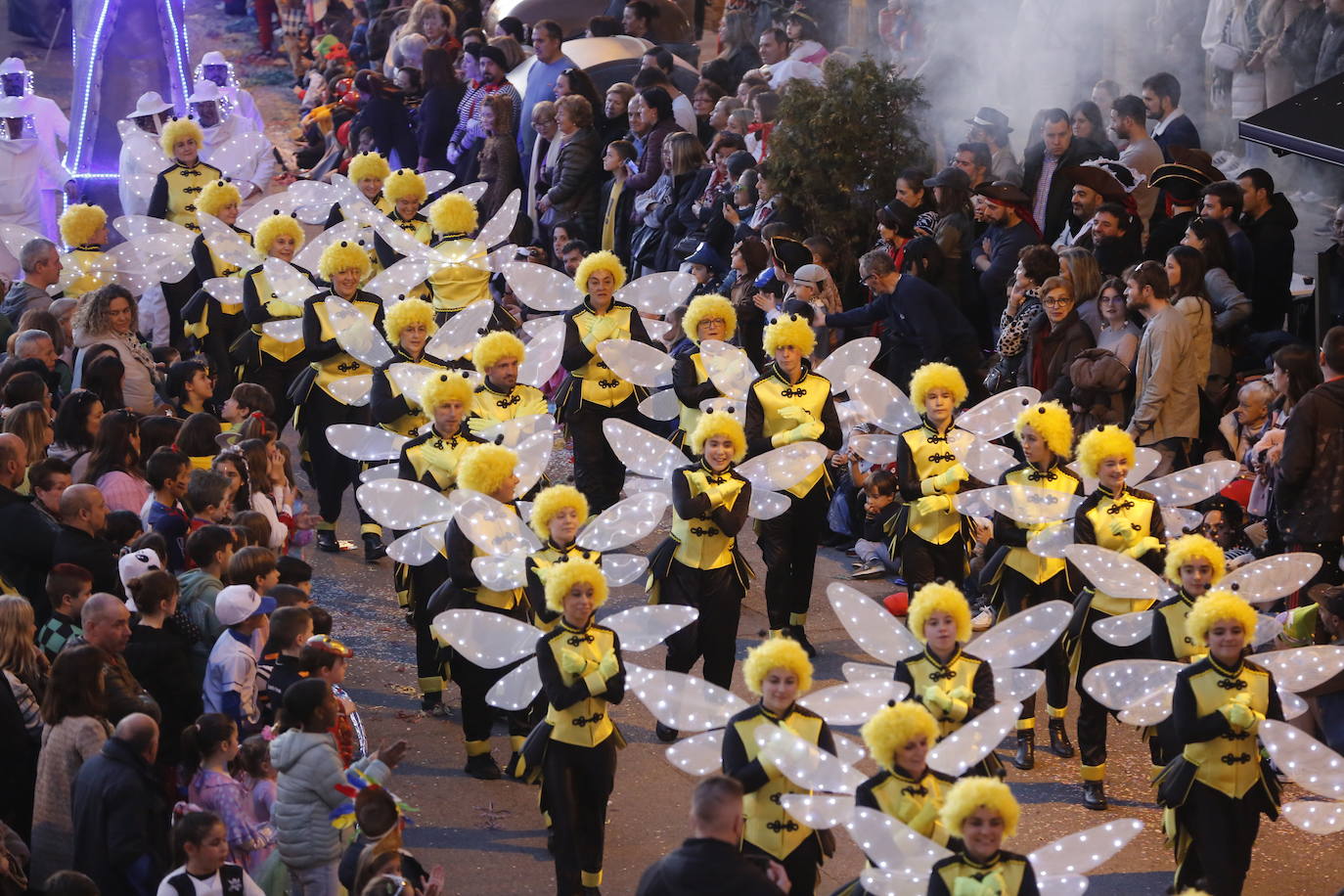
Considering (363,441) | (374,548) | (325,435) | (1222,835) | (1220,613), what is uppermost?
(1220,613)

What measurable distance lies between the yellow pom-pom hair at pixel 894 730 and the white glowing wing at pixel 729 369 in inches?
145

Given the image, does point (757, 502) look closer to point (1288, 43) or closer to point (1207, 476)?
point (1207, 476)

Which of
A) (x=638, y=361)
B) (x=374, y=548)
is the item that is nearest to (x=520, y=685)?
(x=638, y=361)

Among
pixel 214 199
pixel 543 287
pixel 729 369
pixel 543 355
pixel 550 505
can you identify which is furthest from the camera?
pixel 214 199

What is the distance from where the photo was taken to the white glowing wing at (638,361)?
1007 centimetres

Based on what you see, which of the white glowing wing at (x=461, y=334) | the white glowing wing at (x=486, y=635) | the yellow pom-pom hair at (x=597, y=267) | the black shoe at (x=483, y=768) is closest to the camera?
the white glowing wing at (x=486, y=635)

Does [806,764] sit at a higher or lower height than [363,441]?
higher

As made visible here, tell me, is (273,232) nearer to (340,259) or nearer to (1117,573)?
(340,259)

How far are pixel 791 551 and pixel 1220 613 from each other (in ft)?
10.0

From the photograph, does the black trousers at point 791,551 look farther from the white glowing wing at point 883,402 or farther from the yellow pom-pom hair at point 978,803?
the yellow pom-pom hair at point 978,803

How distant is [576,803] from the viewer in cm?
692

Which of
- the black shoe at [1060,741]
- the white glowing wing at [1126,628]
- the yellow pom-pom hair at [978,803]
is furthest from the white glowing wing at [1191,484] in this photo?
the yellow pom-pom hair at [978,803]

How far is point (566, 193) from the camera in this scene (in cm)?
1385

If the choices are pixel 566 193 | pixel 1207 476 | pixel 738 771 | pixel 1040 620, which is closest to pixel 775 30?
pixel 566 193
